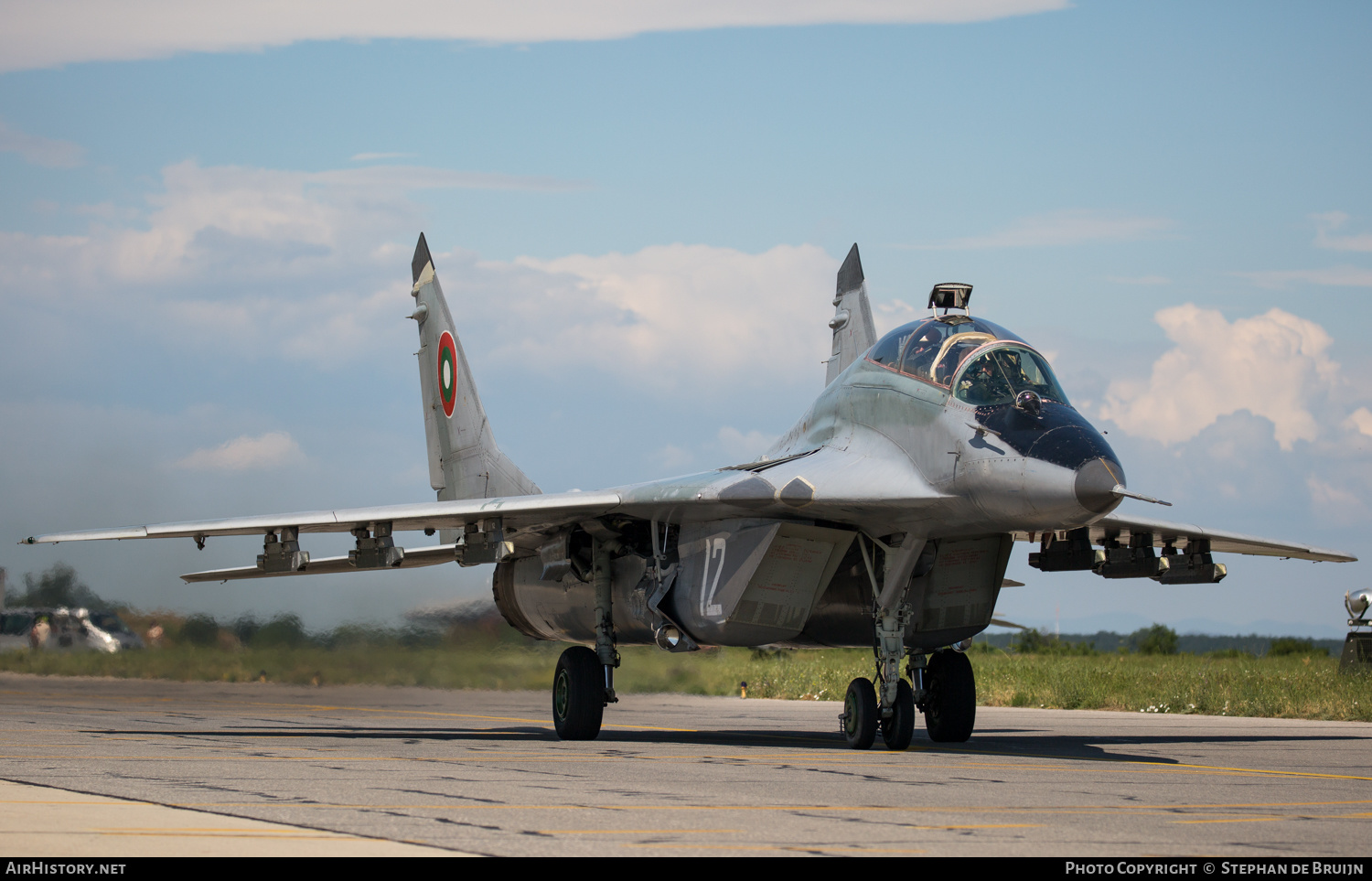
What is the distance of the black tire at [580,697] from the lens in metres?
15.4

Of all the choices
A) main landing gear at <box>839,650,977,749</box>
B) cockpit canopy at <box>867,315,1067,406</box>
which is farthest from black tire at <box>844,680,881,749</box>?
cockpit canopy at <box>867,315,1067,406</box>

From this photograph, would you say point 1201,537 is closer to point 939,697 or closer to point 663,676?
point 939,697

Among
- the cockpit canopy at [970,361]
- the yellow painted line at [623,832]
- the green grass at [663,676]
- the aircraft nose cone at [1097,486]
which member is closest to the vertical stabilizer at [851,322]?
the green grass at [663,676]

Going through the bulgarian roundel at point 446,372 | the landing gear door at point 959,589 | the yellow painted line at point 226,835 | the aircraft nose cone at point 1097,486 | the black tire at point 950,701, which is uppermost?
the bulgarian roundel at point 446,372

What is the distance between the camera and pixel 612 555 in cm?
1631

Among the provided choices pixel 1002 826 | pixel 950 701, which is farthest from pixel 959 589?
Answer: pixel 1002 826

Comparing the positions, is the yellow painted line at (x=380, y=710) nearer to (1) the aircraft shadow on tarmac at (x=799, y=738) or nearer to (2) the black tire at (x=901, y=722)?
(1) the aircraft shadow on tarmac at (x=799, y=738)

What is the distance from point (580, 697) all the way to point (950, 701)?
13.0 feet

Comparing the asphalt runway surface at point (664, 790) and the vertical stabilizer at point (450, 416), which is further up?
the vertical stabilizer at point (450, 416)

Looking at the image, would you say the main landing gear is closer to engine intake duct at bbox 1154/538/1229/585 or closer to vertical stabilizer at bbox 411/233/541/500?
engine intake duct at bbox 1154/538/1229/585

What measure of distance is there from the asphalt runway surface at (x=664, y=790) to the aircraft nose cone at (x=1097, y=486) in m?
2.11

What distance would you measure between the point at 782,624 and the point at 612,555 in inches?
112

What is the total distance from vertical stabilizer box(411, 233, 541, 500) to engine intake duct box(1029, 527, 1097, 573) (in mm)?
7291
